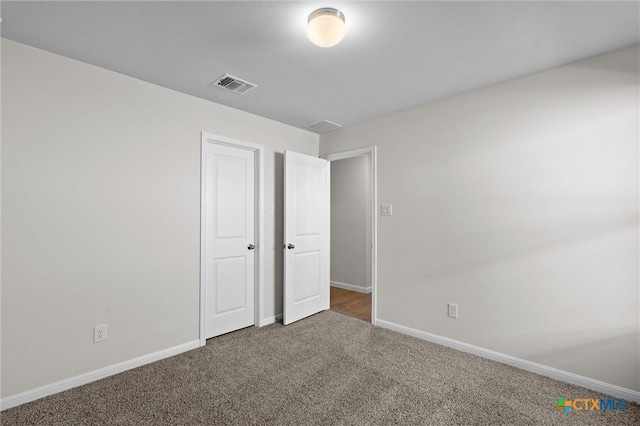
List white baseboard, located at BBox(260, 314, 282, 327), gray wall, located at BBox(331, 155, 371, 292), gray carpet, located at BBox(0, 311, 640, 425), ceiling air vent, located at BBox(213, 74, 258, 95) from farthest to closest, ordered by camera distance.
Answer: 1. gray wall, located at BBox(331, 155, 371, 292)
2. white baseboard, located at BBox(260, 314, 282, 327)
3. ceiling air vent, located at BBox(213, 74, 258, 95)
4. gray carpet, located at BBox(0, 311, 640, 425)

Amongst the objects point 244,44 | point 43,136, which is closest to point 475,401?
point 244,44

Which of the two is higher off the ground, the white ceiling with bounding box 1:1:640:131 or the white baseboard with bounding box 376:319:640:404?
the white ceiling with bounding box 1:1:640:131

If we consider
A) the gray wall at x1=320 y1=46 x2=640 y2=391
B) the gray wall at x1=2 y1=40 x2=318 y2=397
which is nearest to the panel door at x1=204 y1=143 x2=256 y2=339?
the gray wall at x1=2 y1=40 x2=318 y2=397

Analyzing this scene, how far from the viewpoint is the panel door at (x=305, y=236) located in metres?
3.51

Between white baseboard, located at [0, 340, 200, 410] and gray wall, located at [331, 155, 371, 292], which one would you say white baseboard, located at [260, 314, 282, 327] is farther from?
gray wall, located at [331, 155, 371, 292]

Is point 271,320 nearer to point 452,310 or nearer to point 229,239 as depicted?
point 229,239

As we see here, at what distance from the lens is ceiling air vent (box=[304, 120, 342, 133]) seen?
3.66 metres

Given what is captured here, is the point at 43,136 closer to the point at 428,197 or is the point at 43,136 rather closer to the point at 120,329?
the point at 120,329

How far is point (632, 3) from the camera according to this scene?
5.30 feet

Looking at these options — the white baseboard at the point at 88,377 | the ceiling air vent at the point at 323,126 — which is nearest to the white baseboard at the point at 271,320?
the white baseboard at the point at 88,377

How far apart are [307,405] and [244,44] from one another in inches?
97.1

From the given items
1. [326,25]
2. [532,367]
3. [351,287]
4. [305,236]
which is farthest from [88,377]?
[351,287]

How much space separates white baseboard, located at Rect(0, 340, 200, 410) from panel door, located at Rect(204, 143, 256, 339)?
37 centimetres

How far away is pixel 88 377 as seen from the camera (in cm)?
224
